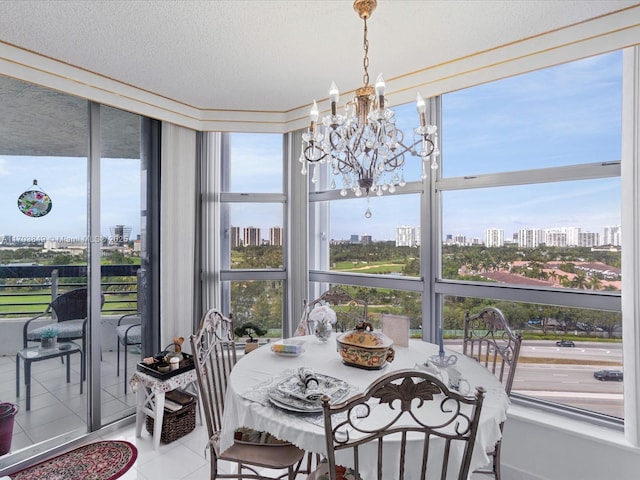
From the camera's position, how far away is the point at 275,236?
11.3ft

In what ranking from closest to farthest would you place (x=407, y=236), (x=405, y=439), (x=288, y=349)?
(x=405, y=439)
(x=288, y=349)
(x=407, y=236)

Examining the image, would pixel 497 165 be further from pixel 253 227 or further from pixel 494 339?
pixel 253 227

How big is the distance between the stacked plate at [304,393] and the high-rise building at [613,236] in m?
1.81

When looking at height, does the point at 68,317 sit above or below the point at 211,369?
above

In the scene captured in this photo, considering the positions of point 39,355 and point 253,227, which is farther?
point 253,227

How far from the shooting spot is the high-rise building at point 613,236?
2010 mm

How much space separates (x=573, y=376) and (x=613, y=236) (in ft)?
3.02

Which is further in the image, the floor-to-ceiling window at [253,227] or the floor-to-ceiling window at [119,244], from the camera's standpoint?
the floor-to-ceiling window at [253,227]

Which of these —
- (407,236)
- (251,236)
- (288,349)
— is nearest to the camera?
(288,349)

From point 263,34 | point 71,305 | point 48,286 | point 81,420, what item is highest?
point 263,34

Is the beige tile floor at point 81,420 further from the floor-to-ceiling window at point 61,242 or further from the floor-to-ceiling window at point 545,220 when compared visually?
the floor-to-ceiling window at point 545,220

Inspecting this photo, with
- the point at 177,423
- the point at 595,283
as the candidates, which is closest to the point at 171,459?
the point at 177,423

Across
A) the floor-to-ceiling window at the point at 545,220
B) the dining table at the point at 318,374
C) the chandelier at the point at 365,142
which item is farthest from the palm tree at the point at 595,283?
the chandelier at the point at 365,142

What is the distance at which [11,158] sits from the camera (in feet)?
7.50
